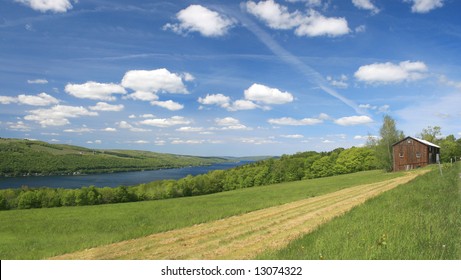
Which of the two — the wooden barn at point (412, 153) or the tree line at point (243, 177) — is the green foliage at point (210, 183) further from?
the wooden barn at point (412, 153)

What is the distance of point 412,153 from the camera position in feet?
225

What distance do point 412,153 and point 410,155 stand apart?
0.58m

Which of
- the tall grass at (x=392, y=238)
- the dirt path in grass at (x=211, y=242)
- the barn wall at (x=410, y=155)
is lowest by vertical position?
the dirt path in grass at (x=211, y=242)

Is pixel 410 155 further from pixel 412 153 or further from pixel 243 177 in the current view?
pixel 243 177

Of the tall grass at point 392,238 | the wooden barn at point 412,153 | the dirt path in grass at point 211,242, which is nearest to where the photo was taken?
the tall grass at point 392,238

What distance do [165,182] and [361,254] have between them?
92.3 meters

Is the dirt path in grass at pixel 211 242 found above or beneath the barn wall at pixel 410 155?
beneath

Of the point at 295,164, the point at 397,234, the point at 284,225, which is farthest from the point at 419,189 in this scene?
the point at 295,164

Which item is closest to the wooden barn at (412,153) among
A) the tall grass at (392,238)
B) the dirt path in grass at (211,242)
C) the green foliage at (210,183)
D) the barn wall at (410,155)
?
the barn wall at (410,155)

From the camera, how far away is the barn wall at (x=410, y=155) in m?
67.7

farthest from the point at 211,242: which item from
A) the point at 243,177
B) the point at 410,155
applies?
the point at 243,177

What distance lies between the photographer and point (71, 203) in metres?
77.9

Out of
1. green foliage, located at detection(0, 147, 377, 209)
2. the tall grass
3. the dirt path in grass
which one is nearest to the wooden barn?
green foliage, located at detection(0, 147, 377, 209)

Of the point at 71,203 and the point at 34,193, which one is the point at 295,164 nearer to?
the point at 71,203
